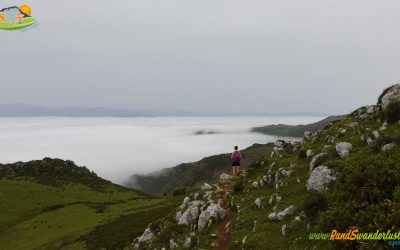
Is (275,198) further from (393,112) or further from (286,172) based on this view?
(393,112)

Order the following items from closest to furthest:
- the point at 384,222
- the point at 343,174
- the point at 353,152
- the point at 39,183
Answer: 1. the point at 384,222
2. the point at 343,174
3. the point at 353,152
4. the point at 39,183

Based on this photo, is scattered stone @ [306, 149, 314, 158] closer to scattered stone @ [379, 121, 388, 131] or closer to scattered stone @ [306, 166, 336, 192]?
scattered stone @ [379, 121, 388, 131]

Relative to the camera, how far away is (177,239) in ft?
95.4

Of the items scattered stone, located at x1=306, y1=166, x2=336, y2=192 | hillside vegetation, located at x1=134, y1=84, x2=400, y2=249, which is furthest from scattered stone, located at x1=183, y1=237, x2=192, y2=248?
scattered stone, located at x1=306, y1=166, x2=336, y2=192

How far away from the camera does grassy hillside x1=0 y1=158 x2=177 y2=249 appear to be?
56469 mm

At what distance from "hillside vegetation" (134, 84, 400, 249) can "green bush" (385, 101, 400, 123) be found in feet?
0.23

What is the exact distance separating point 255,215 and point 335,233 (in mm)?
10976

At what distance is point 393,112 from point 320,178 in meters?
9.67

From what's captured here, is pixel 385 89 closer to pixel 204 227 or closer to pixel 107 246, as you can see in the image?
pixel 204 227

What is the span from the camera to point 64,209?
3445 inches

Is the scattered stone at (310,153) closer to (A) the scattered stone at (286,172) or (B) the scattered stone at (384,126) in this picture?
(A) the scattered stone at (286,172)

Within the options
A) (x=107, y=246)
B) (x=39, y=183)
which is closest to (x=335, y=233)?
(x=107, y=246)

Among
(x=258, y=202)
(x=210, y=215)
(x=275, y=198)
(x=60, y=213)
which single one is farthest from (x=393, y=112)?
(x=60, y=213)

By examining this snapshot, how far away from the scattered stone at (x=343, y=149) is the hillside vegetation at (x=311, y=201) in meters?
0.06
